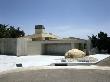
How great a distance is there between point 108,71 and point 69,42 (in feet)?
76.9

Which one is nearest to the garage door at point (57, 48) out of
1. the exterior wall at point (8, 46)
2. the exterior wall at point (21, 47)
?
the exterior wall at point (21, 47)

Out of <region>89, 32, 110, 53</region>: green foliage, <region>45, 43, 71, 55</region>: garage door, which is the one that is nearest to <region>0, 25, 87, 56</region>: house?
<region>45, 43, 71, 55</region>: garage door

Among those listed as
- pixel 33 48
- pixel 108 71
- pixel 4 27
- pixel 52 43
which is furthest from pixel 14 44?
pixel 108 71

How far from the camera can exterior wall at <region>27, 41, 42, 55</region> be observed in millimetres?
38566

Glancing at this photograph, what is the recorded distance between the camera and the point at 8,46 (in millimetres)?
36531

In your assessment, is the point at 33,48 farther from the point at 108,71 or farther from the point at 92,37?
the point at 108,71

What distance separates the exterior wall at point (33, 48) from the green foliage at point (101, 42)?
13.1 meters

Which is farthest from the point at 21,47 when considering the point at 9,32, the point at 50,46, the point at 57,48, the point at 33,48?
the point at 9,32

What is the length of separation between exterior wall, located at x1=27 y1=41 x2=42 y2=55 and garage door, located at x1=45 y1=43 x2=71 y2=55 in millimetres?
2182

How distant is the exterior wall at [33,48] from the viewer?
3857 centimetres

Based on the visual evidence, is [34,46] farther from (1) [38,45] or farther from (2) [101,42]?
(2) [101,42]

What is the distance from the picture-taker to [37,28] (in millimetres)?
49469

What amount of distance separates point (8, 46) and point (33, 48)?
4345mm

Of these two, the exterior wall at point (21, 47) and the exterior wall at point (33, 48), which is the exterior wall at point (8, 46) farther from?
the exterior wall at point (33, 48)
